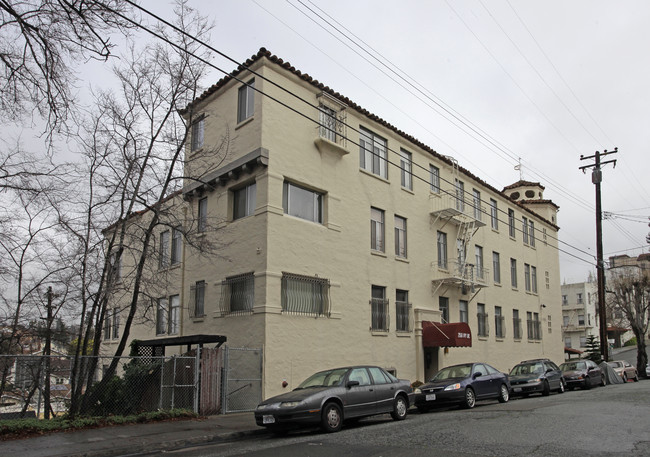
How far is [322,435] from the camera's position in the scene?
1078 cm

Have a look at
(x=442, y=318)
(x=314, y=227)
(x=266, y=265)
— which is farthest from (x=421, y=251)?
(x=266, y=265)

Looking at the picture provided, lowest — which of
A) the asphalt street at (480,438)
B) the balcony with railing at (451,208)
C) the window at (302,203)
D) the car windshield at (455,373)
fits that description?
the asphalt street at (480,438)

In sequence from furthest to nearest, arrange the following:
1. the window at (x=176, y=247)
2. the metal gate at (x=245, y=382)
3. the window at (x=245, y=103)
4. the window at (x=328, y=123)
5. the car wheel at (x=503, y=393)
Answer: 1. the window at (x=176, y=247)
2. the window at (x=328, y=123)
3. the window at (x=245, y=103)
4. the car wheel at (x=503, y=393)
5. the metal gate at (x=245, y=382)

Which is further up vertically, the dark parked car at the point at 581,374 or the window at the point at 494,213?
the window at the point at 494,213

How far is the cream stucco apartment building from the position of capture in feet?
55.0

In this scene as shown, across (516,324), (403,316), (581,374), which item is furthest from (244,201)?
(516,324)

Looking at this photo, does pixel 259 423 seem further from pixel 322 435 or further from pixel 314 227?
pixel 314 227

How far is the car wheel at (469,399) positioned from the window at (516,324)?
53.9 feet

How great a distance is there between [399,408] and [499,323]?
58.3 feet

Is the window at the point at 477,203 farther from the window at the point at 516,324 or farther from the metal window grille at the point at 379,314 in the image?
the metal window grille at the point at 379,314

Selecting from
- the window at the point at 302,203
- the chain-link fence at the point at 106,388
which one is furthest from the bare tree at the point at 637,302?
the chain-link fence at the point at 106,388

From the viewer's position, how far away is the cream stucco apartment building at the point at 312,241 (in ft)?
55.0

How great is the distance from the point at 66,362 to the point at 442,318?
49.3ft

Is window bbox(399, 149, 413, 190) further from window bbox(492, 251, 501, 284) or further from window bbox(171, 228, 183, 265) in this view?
window bbox(171, 228, 183, 265)
